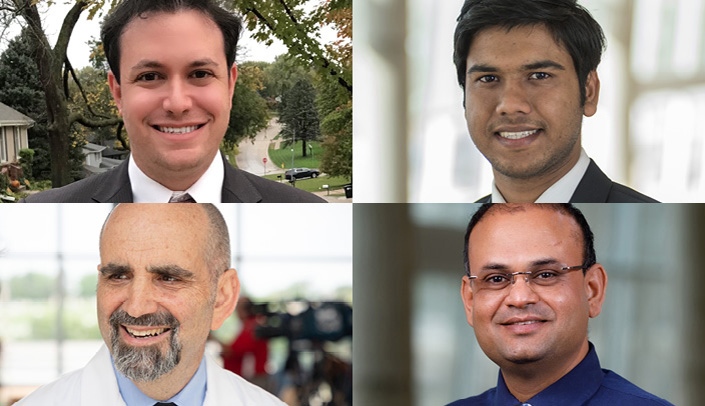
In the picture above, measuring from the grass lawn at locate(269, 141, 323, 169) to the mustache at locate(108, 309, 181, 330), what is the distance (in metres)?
0.66

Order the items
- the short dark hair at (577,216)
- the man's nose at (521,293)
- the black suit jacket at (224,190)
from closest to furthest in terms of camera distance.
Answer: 1. the man's nose at (521,293)
2. the short dark hair at (577,216)
3. the black suit jacket at (224,190)

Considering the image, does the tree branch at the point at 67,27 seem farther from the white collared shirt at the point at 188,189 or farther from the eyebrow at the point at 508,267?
the eyebrow at the point at 508,267

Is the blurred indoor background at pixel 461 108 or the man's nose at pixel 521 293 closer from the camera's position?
the man's nose at pixel 521 293

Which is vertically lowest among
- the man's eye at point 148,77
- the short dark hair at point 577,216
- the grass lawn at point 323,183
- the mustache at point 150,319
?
the mustache at point 150,319

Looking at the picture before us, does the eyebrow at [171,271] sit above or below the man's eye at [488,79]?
below

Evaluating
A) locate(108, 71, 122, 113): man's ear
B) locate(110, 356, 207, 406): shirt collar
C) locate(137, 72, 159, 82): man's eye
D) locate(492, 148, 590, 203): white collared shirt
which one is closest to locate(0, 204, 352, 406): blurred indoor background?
locate(110, 356, 207, 406): shirt collar

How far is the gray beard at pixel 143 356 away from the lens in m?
2.97

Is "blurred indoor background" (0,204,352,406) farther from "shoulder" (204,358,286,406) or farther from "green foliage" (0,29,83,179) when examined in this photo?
"green foliage" (0,29,83,179)

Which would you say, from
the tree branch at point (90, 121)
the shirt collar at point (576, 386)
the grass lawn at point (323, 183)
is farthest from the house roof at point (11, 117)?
the shirt collar at point (576, 386)

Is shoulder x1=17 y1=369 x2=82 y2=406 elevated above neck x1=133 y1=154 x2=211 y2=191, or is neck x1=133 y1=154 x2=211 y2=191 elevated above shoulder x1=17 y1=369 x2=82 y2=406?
neck x1=133 y1=154 x2=211 y2=191

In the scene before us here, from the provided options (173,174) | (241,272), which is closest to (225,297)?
(241,272)

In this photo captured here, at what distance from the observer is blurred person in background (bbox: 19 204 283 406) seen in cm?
296

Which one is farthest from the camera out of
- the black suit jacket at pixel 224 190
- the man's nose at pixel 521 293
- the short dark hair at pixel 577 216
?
the black suit jacket at pixel 224 190

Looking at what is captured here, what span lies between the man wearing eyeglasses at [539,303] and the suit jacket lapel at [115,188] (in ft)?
3.96
